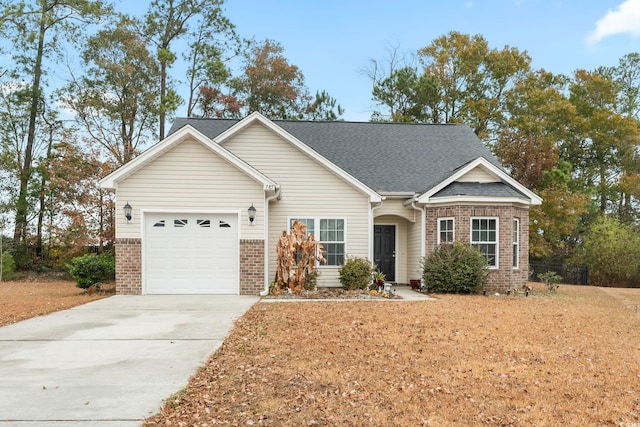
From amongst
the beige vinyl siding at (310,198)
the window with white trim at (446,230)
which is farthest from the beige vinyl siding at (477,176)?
the beige vinyl siding at (310,198)

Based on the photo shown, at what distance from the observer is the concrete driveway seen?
4.68 metres

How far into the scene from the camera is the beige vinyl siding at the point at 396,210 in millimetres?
17016

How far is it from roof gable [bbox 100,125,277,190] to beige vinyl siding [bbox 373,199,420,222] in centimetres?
473

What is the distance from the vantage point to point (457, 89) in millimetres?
33438

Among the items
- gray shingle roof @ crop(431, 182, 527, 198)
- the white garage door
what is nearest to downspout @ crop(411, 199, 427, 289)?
gray shingle roof @ crop(431, 182, 527, 198)

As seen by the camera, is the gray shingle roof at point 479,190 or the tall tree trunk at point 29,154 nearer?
the gray shingle roof at point 479,190

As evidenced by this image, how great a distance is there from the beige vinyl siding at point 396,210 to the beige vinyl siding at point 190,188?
4836mm

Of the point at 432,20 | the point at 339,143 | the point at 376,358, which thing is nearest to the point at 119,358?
the point at 376,358

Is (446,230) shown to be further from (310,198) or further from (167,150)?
(167,150)

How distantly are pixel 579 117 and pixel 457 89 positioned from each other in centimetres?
766

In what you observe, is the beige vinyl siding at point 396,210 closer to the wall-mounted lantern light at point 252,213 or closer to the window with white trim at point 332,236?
the window with white trim at point 332,236

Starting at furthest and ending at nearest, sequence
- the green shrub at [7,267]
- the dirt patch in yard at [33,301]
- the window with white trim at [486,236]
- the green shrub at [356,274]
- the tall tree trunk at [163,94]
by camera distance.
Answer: the tall tree trunk at [163,94], the green shrub at [7,267], the window with white trim at [486,236], the green shrub at [356,274], the dirt patch in yard at [33,301]

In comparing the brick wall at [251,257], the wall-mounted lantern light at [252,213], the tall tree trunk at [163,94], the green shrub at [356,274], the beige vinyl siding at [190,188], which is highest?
the tall tree trunk at [163,94]

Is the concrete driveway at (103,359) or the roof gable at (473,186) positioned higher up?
the roof gable at (473,186)
